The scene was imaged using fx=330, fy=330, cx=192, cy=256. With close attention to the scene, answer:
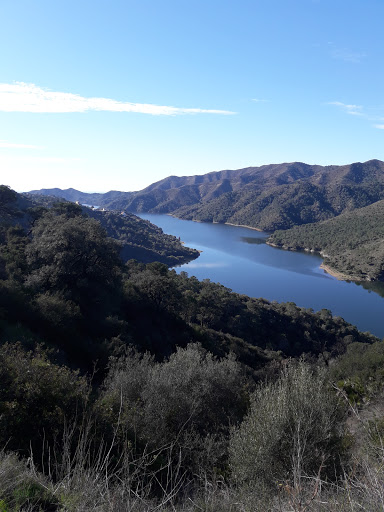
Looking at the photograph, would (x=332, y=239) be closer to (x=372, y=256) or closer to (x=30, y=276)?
(x=372, y=256)

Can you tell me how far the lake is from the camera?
54188 millimetres

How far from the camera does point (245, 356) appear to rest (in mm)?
20281

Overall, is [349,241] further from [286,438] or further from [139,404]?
[286,438]

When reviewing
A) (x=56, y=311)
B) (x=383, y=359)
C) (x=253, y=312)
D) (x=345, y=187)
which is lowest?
(x=253, y=312)

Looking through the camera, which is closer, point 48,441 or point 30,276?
point 48,441

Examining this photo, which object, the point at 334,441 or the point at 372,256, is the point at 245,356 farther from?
the point at 372,256

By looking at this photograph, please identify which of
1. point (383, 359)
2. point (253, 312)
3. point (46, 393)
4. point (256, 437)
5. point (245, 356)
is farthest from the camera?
point (253, 312)

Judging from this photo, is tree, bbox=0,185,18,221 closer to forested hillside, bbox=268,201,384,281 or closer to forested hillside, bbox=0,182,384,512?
forested hillside, bbox=0,182,384,512

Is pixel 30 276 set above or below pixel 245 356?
above

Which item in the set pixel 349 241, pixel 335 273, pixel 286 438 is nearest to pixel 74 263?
pixel 286 438

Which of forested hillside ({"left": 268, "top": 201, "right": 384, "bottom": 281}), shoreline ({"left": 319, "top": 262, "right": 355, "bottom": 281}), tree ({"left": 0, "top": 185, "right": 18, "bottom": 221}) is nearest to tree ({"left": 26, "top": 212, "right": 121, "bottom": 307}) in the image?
tree ({"left": 0, "top": 185, "right": 18, "bottom": 221})

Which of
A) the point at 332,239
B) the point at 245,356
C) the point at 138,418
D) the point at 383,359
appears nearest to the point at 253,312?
the point at 245,356

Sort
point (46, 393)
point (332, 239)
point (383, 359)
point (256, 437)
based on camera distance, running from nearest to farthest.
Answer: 1. point (256, 437)
2. point (46, 393)
3. point (383, 359)
4. point (332, 239)

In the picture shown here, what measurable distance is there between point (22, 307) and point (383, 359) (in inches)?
644
